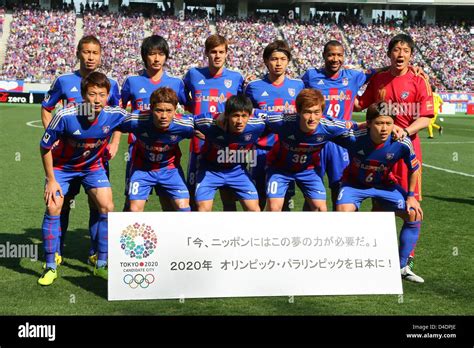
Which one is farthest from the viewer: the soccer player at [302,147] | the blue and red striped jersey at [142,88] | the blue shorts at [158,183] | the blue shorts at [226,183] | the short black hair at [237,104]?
the blue and red striped jersey at [142,88]

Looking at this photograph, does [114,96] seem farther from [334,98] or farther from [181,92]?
[334,98]

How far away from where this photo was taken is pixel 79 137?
564 cm

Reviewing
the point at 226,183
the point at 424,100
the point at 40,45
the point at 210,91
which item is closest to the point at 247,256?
the point at 226,183

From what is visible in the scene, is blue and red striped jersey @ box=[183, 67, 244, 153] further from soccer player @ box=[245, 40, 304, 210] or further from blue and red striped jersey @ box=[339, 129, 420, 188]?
blue and red striped jersey @ box=[339, 129, 420, 188]

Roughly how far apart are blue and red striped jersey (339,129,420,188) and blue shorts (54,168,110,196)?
2.35 m

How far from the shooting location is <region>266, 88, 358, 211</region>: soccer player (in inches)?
225

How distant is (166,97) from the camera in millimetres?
5562

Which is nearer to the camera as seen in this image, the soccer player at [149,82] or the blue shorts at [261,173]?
the soccer player at [149,82]

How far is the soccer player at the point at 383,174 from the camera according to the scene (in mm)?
5766

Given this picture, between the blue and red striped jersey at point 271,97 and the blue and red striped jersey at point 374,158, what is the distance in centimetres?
87

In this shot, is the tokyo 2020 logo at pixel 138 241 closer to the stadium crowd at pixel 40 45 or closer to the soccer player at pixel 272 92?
the soccer player at pixel 272 92

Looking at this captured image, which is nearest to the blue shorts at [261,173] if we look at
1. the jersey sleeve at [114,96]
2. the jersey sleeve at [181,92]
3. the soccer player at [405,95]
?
the jersey sleeve at [181,92]

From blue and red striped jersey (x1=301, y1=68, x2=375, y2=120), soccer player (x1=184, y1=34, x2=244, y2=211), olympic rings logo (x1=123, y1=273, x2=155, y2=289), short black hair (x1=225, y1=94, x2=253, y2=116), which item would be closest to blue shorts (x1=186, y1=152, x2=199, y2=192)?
soccer player (x1=184, y1=34, x2=244, y2=211)

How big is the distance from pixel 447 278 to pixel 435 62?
1839 inches
